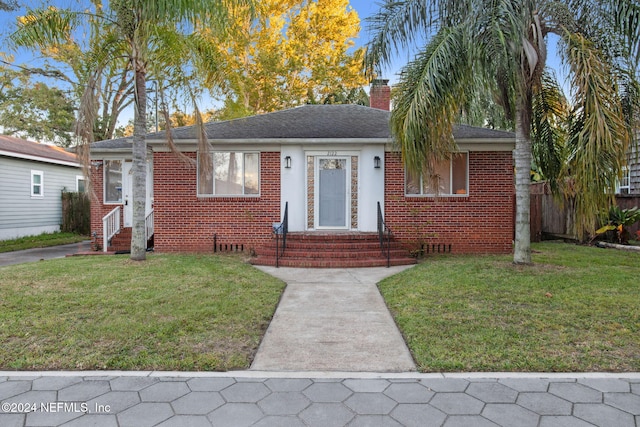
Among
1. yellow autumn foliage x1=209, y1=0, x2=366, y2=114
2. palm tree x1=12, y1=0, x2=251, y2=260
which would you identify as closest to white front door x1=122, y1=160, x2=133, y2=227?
palm tree x1=12, y1=0, x2=251, y2=260

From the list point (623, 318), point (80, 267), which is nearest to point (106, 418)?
point (623, 318)

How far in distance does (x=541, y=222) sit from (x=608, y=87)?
324 inches

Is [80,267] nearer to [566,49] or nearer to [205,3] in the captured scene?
[205,3]

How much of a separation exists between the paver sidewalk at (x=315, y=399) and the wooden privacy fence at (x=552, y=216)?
10.4 m

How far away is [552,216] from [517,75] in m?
8.68

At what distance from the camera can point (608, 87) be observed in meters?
5.89

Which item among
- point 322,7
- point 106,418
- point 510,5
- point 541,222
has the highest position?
point 322,7

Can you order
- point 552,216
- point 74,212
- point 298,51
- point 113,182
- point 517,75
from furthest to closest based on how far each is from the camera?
1. point 298,51
2. point 74,212
3. point 552,216
4. point 113,182
5. point 517,75

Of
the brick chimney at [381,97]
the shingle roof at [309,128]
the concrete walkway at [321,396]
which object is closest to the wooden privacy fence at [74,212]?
the shingle roof at [309,128]

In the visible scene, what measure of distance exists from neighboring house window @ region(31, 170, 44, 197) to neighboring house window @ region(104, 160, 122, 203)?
6.61m

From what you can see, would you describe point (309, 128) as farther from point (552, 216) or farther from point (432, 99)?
point (552, 216)

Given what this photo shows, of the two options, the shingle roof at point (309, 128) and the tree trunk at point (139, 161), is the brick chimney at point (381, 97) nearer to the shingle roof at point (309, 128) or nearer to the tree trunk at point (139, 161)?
the shingle roof at point (309, 128)

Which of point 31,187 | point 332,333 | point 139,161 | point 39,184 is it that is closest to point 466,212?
point 332,333

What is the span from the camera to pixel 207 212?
401 inches
